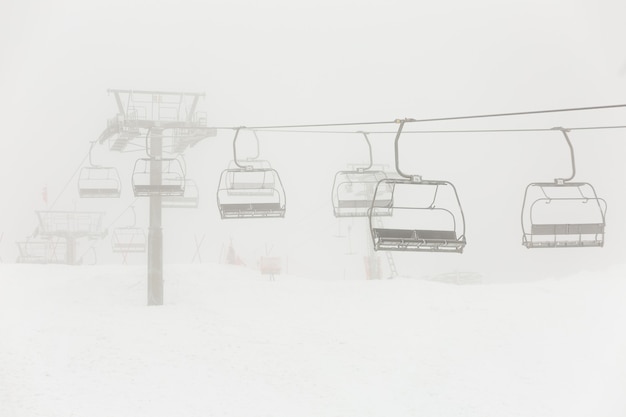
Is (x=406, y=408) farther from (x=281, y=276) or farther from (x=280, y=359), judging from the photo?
(x=281, y=276)

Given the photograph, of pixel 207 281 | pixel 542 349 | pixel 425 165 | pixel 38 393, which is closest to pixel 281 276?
pixel 207 281

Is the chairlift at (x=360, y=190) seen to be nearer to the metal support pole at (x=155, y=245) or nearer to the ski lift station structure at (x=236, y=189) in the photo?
the ski lift station structure at (x=236, y=189)

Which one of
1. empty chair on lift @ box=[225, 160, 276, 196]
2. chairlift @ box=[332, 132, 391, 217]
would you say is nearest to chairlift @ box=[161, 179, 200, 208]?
empty chair on lift @ box=[225, 160, 276, 196]

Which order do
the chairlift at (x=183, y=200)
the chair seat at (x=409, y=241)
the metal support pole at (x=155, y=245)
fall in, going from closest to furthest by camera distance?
the chair seat at (x=409, y=241), the chairlift at (x=183, y=200), the metal support pole at (x=155, y=245)

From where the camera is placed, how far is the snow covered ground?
1903 cm

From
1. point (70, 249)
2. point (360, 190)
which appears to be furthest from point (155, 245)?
point (360, 190)

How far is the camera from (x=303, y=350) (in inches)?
901

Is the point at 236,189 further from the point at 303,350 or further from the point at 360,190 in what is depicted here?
the point at 360,190

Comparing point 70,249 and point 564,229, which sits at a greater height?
point 564,229

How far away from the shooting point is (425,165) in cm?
11244

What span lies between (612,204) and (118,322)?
82094mm

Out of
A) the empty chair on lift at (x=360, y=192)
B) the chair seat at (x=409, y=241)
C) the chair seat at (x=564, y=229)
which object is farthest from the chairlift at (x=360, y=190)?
the chair seat at (x=564, y=229)

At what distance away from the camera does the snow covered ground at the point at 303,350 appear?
19.0 m

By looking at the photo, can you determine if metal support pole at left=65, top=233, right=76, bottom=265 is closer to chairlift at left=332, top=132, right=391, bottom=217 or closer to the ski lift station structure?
the ski lift station structure
